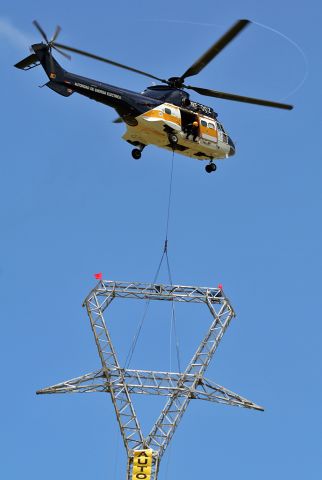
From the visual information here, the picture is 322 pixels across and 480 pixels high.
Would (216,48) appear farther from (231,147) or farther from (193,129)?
(231,147)

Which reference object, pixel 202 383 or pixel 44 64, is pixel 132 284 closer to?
pixel 202 383

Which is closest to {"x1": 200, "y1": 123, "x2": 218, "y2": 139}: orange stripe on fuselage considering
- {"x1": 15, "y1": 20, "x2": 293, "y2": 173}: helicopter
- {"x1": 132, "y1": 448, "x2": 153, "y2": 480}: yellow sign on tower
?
{"x1": 15, "y1": 20, "x2": 293, "y2": 173}: helicopter

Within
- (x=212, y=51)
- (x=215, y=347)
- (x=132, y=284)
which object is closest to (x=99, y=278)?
(x=132, y=284)

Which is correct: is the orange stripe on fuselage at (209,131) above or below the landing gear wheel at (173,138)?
above

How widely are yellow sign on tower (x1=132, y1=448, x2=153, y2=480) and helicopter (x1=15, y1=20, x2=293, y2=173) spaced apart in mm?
16653

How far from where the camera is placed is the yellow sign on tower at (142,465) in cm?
8575

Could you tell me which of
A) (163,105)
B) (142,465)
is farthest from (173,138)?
(142,465)

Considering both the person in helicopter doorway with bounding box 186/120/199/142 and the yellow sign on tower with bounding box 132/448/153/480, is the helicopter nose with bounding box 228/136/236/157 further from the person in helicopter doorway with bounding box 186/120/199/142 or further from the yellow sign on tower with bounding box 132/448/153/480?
the yellow sign on tower with bounding box 132/448/153/480

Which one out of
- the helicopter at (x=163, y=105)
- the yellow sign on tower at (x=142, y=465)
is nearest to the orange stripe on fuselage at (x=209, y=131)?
the helicopter at (x=163, y=105)

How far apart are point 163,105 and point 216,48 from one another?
5139 millimetres

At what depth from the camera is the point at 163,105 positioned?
294 ft

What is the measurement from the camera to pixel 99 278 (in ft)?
299

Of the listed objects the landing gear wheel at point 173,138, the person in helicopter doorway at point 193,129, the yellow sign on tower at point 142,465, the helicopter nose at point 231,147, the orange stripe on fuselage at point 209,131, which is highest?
the helicopter nose at point 231,147

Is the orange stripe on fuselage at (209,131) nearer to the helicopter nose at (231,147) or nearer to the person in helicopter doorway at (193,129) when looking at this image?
the person in helicopter doorway at (193,129)
